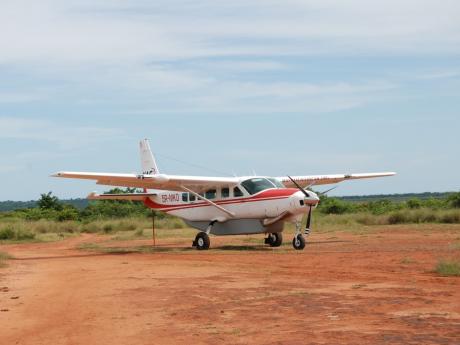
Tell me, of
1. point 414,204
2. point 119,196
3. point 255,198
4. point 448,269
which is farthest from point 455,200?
point 448,269

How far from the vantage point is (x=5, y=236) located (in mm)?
39656

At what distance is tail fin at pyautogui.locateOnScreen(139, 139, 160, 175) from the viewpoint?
32.6 metres

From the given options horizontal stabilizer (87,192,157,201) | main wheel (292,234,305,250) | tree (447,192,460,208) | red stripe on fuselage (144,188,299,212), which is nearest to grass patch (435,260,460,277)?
main wheel (292,234,305,250)

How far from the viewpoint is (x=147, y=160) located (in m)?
33.0

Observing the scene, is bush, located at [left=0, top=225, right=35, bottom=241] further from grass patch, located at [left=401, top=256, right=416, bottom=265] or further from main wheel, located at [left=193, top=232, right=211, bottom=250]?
grass patch, located at [left=401, top=256, right=416, bottom=265]

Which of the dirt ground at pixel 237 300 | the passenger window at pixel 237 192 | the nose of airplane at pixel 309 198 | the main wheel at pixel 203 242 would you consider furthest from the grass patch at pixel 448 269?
the main wheel at pixel 203 242

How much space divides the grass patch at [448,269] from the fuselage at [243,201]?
8.58 m

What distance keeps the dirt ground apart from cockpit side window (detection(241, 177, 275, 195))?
410 cm

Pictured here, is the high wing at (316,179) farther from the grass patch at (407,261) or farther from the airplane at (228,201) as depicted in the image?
the grass patch at (407,261)

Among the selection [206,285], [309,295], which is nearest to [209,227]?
[206,285]

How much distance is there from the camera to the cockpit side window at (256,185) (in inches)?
1071

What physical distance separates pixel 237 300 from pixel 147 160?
67.0ft

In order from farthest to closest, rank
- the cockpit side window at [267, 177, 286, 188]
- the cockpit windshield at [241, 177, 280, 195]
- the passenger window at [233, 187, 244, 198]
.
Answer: the passenger window at [233, 187, 244, 198] < the cockpit side window at [267, 177, 286, 188] < the cockpit windshield at [241, 177, 280, 195]

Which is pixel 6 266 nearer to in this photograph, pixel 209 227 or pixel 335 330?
pixel 209 227
